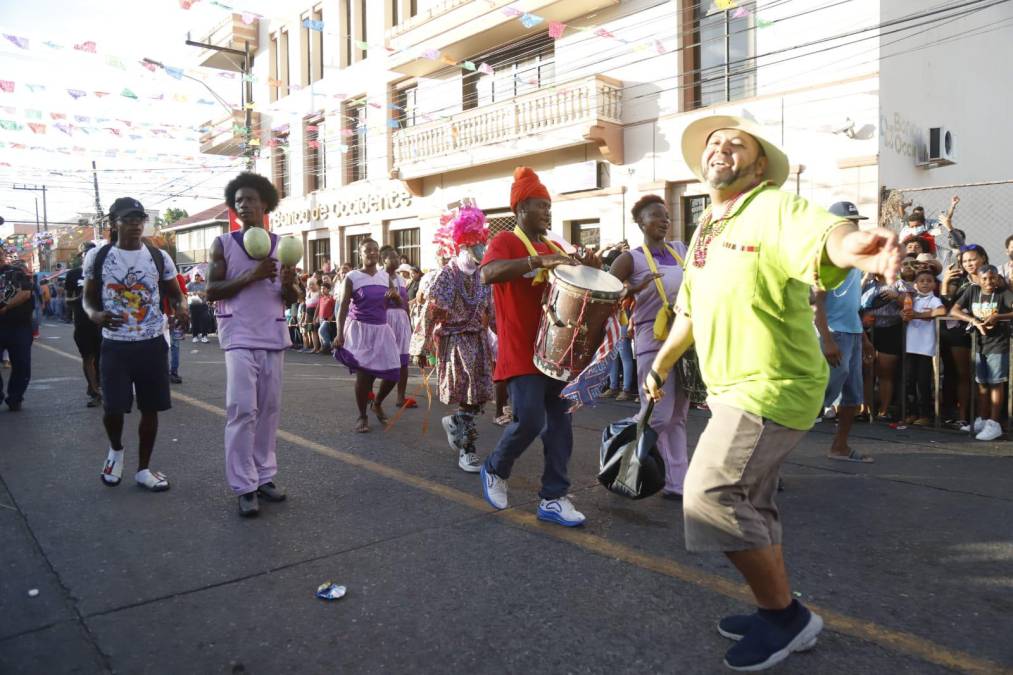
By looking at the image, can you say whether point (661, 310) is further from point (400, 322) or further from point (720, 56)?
point (720, 56)

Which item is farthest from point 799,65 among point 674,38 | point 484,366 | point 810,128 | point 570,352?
point 570,352

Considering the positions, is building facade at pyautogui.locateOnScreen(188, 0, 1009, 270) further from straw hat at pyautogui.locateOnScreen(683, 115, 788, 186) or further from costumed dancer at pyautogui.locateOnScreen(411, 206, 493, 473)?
straw hat at pyautogui.locateOnScreen(683, 115, 788, 186)

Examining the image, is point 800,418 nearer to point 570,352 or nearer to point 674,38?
point 570,352

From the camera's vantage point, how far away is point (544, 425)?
4289mm

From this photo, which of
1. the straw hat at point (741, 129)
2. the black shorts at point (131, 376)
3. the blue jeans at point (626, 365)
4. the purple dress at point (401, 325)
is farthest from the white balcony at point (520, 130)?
the straw hat at point (741, 129)

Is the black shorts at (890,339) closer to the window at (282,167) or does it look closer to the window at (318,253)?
the window at (318,253)

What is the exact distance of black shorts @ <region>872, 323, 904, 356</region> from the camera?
8.01 metres

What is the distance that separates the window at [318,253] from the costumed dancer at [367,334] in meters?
18.2

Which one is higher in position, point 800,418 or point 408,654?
point 800,418

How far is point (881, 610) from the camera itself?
3.17 meters

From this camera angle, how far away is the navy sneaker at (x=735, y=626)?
2.89 metres

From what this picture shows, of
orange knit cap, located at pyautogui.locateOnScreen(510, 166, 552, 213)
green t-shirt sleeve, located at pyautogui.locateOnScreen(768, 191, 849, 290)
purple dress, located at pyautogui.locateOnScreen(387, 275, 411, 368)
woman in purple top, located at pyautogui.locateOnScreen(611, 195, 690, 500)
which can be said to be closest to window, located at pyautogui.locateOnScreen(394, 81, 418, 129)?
purple dress, located at pyautogui.locateOnScreen(387, 275, 411, 368)

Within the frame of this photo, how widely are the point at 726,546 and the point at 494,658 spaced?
3.06ft

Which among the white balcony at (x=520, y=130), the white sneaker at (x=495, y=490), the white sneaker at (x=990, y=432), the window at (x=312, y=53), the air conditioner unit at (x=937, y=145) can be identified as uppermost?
the window at (x=312, y=53)
